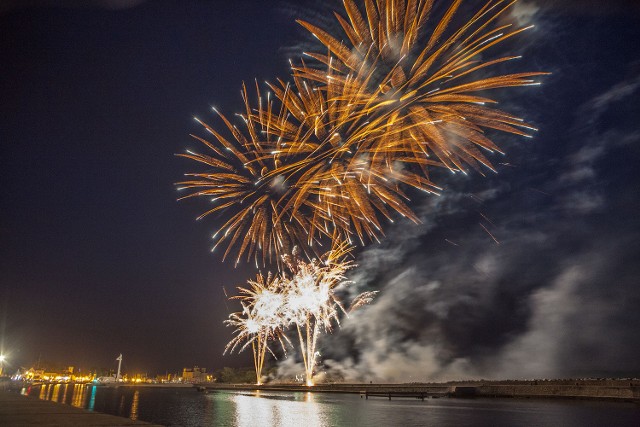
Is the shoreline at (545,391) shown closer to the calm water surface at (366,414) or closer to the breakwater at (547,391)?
the breakwater at (547,391)

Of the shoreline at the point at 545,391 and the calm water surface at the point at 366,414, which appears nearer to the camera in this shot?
the calm water surface at the point at 366,414

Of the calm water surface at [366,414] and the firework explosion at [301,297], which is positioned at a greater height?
the firework explosion at [301,297]

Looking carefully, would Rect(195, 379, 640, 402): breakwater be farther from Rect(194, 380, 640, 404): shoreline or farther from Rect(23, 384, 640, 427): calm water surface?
Rect(23, 384, 640, 427): calm water surface

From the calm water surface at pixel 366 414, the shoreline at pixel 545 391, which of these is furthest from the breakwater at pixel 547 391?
the calm water surface at pixel 366 414

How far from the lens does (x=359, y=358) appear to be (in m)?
A: 58.5

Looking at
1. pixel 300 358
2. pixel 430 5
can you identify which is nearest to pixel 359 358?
pixel 300 358

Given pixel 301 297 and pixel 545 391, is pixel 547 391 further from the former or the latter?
pixel 301 297

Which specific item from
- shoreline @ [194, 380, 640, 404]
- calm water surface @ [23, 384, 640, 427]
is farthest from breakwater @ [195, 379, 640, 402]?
calm water surface @ [23, 384, 640, 427]

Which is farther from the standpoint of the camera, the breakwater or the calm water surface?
the breakwater

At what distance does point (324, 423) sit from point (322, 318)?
23.8m

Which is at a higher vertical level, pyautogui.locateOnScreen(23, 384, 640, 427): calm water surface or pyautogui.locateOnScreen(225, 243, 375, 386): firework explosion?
pyautogui.locateOnScreen(225, 243, 375, 386): firework explosion

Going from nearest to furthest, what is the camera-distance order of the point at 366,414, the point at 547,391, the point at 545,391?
1. the point at 366,414
2. the point at 547,391
3. the point at 545,391

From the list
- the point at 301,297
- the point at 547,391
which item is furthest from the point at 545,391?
the point at 301,297

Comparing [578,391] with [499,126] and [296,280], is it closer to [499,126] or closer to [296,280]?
[296,280]
